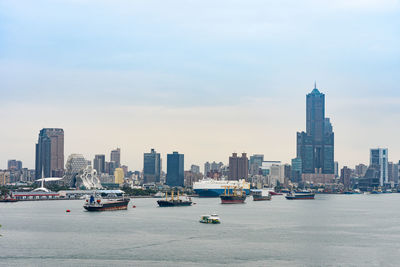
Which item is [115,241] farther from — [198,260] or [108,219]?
[108,219]

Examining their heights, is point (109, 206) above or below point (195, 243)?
above

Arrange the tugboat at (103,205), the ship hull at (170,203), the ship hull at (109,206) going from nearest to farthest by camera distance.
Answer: the ship hull at (109,206), the tugboat at (103,205), the ship hull at (170,203)

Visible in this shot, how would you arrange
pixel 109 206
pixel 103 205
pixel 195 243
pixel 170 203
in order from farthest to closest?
pixel 170 203, pixel 109 206, pixel 103 205, pixel 195 243

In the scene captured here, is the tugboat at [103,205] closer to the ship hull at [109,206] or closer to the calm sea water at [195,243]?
the ship hull at [109,206]

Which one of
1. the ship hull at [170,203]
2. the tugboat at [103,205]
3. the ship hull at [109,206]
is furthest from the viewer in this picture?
the ship hull at [170,203]

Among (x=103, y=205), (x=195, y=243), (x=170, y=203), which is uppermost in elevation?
(x=103, y=205)

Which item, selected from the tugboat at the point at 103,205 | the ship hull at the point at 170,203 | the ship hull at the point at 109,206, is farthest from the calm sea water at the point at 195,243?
the ship hull at the point at 170,203

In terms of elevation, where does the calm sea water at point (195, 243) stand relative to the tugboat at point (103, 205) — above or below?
below

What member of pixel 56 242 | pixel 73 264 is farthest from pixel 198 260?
pixel 56 242

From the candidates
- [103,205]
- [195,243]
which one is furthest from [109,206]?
[195,243]

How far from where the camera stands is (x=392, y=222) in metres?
128

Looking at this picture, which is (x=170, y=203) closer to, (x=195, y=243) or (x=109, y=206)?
(x=109, y=206)

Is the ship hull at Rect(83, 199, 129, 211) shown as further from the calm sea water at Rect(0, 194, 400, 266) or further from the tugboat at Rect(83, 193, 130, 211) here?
the calm sea water at Rect(0, 194, 400, 266)

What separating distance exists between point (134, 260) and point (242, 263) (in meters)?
12.5
